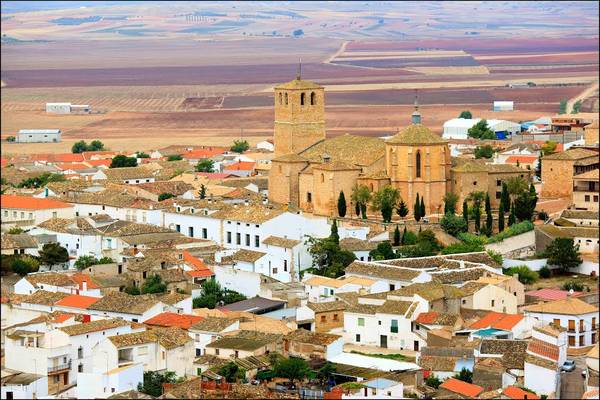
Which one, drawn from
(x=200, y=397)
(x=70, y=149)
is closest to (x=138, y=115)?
(x=70, y=149)

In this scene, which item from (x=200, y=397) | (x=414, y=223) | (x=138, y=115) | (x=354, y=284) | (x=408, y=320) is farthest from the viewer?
(x=138, y=115)

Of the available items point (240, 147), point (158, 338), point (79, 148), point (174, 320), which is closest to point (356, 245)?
point (174, 320)

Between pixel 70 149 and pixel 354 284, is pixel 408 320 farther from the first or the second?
pixel 70 149

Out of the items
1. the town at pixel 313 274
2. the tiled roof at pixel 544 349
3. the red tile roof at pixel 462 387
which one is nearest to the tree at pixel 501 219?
the town at pixel 313 274

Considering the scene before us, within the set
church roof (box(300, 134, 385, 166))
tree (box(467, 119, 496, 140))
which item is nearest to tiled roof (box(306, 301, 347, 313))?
church roof (box(300, 134, 385, 166))

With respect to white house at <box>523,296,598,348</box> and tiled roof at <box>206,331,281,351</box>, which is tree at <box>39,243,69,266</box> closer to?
tiled roof at <box>206,331,281,351</box>

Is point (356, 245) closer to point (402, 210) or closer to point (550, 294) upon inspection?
Answer: point (402, 210)

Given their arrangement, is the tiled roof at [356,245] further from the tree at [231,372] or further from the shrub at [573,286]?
the tree at [231,372]
